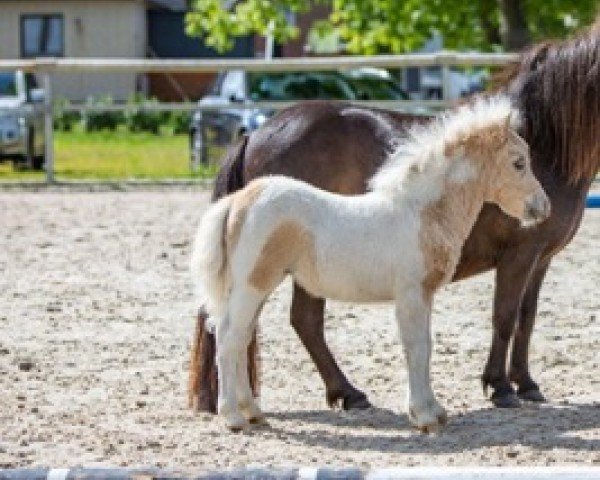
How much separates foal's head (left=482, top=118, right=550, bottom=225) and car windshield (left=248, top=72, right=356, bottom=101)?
13.4 m

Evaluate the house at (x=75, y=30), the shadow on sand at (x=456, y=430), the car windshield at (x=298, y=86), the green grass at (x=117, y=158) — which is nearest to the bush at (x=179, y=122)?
the green grass at (x=117, y=158)

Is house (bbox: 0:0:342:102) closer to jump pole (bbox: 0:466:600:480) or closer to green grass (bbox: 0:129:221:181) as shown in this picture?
green grass (bbox: 0:129:221:181)

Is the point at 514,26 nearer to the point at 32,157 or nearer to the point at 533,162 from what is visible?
the point at 32,157

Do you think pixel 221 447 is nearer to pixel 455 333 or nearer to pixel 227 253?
pixel 227 253

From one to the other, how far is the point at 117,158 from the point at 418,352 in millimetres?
16715

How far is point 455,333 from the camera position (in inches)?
338

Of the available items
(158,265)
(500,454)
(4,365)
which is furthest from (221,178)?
(158,265)

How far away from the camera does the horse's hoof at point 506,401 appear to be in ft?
22.3

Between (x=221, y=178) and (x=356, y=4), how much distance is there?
15.2 metres

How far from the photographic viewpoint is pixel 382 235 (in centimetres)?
598

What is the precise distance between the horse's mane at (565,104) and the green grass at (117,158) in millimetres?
10856

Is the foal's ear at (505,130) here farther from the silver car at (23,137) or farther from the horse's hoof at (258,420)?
the silver car at (23,137)

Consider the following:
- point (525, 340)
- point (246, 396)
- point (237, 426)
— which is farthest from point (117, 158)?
point (237, 426)

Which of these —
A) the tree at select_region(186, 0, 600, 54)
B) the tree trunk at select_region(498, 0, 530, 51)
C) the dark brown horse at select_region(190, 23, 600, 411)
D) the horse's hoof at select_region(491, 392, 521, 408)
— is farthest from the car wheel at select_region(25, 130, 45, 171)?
the horse's hoof at select_region(491, 392, 521, 408)
